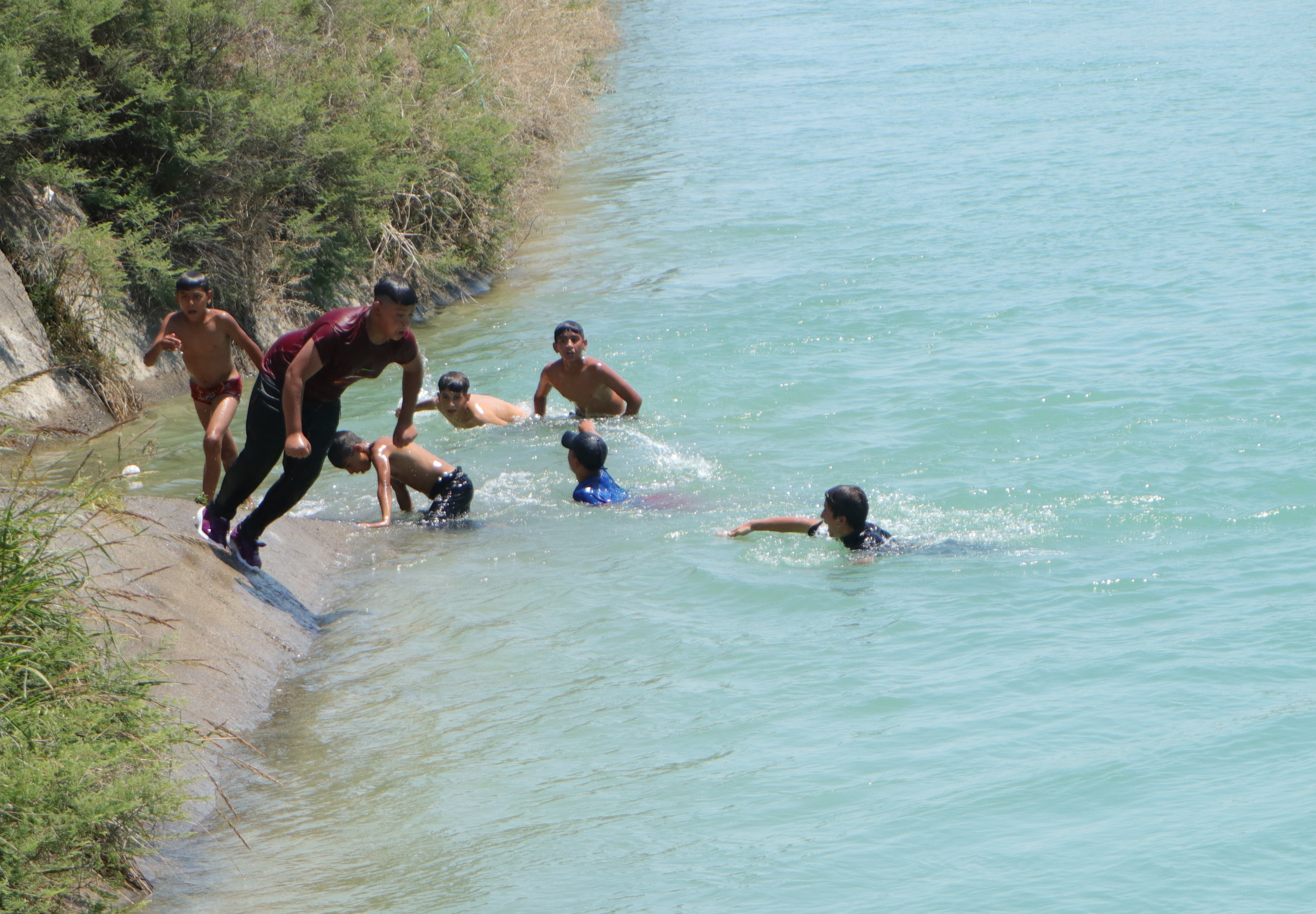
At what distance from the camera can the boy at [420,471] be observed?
33.2ft

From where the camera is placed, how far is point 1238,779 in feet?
20.9

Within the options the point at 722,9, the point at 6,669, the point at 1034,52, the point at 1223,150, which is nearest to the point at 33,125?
the point at 6,669

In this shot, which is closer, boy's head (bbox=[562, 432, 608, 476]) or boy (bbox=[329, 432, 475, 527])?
boy (bbox=[329, 432, 475, 527])

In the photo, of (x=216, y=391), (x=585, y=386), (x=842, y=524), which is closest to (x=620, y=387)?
(x=585, y=386)

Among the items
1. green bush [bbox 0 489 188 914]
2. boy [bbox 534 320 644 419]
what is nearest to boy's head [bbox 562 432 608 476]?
boy [bbox 534 320 644 419]

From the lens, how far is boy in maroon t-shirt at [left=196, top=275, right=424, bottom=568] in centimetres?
715

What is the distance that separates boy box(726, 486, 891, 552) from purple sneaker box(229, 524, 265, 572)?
10.5 ft

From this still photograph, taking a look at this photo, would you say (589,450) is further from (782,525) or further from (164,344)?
→ (164,344)

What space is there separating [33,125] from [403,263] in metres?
4.85

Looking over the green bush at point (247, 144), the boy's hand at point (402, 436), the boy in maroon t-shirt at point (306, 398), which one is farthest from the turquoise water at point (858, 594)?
the green bush at point (247, 144)

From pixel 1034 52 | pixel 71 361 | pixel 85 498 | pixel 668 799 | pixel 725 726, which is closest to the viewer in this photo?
pixel 85 498

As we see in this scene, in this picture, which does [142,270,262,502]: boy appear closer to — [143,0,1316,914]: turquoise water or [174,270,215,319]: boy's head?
[174,270,215,319]: boy's head

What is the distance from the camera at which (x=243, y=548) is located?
26.0 ft

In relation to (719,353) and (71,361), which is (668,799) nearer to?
(71,361)
